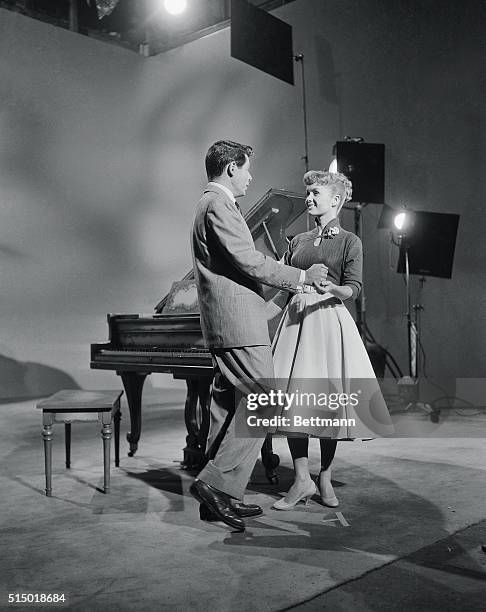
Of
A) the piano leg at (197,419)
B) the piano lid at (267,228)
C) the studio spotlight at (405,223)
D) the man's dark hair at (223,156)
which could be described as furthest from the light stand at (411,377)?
the man's dark hair at (223,156)

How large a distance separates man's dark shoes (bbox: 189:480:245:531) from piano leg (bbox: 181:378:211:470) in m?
1.16

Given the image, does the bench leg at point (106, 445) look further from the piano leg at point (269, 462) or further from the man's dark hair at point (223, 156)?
the man's dark hair at point (223, 156)

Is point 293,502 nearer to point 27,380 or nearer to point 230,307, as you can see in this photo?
point 230,307

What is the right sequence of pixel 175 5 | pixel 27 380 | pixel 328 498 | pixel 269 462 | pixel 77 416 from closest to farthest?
pixel 328 498
pixel 77 416
pixel 269 462
pixel 175 5
pixel 27 380

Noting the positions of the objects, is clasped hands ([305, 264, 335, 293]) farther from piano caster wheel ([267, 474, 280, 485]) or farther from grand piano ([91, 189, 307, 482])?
piano caster wheel ([267, 474, 280, 485])

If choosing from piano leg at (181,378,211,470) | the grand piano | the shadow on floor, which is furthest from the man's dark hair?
the shadow on floor

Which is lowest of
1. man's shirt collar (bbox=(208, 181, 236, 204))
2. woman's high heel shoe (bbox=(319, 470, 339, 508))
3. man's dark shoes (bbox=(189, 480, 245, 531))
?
woman's high heel shoe (bbox=(319, 470, 339, 508))

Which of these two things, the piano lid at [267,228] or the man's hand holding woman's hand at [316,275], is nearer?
the man's hand holding woman's hand at [316,275]

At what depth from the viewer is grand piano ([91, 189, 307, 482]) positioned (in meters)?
3.54

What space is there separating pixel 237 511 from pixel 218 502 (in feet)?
0.52

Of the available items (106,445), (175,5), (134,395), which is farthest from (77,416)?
(175,5)

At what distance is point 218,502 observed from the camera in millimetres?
2504

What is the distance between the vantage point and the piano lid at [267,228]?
3.83 meters

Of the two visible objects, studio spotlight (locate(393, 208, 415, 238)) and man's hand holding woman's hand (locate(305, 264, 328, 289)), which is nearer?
man's hand holding woman's hand (locate(305, 264, 328, 289))
